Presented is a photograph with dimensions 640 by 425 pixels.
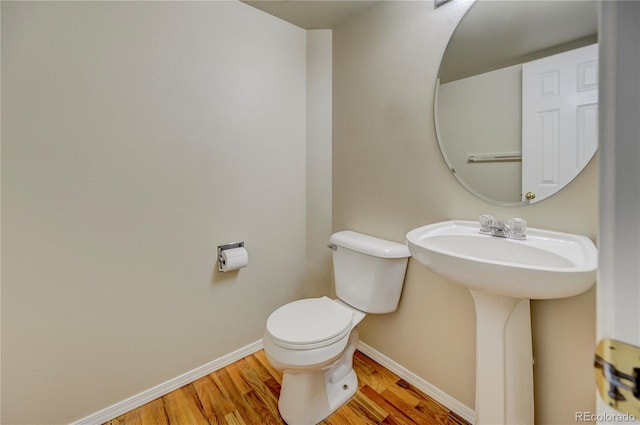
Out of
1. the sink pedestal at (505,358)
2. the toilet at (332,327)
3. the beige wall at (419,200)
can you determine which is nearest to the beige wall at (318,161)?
the beige wall at (419,200)

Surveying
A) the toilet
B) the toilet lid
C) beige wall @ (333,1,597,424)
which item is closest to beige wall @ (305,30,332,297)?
beige wall @ (333,1,597,424)

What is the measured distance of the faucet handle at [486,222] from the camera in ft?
3.70

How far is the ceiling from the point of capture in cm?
161

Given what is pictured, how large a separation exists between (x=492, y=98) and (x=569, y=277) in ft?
2.70

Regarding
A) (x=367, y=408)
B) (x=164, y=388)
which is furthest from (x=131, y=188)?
(x=367, y=408)

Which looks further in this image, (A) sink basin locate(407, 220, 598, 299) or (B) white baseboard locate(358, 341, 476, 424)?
(B) white baseboard locate(358, 341, 476, 424)

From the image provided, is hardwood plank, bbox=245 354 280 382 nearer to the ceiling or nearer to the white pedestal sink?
the white pedestal sink

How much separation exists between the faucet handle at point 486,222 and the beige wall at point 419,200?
70mm

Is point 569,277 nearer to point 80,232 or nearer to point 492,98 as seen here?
point 492,98

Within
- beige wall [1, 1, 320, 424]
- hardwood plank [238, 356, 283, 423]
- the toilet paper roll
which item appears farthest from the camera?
the toilet paper roll

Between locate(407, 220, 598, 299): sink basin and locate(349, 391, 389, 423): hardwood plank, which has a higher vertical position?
locate(407, 220, 598, 299): sink basin

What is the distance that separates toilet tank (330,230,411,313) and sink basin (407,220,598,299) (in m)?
0.30

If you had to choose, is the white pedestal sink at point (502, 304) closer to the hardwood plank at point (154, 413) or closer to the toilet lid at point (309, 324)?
the toilet lid at point (309, 324)

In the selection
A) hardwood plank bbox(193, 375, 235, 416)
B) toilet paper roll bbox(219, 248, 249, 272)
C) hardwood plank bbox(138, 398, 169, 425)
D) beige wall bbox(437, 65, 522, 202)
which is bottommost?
hardwood plank bbox(138, 398, 169, 425)
